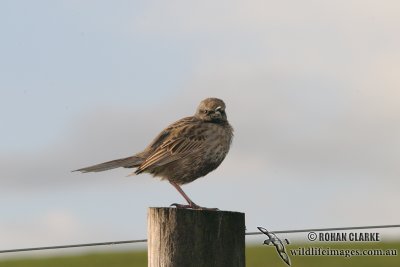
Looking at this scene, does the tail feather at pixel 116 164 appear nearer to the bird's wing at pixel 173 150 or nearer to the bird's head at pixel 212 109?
the bird's wing at pixel 173 150

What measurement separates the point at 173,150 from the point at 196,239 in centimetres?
445

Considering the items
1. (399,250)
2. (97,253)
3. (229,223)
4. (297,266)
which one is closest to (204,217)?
(229,223)

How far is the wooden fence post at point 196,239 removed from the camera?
22.9 feet

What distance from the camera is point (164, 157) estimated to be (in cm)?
1127

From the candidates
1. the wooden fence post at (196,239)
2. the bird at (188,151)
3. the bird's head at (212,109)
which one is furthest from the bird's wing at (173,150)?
the wooden fence post at (196,239)

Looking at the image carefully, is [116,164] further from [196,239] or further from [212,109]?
[196,239]

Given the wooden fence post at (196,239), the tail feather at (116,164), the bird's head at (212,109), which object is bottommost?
the wooden fence post at (196,239)

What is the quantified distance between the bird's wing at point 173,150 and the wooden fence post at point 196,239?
4.03 metres

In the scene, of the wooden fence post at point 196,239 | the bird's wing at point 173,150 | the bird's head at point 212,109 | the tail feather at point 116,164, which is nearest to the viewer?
the wooden fence post at point 196,239

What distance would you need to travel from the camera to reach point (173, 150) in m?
11.4

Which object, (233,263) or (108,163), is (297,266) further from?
(233,263)

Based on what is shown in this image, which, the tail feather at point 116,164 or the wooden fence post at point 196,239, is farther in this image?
the tail feather at point 116,164

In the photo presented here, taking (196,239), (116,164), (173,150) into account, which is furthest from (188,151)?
(196,239)

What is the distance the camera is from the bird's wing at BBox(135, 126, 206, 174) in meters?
11.2
